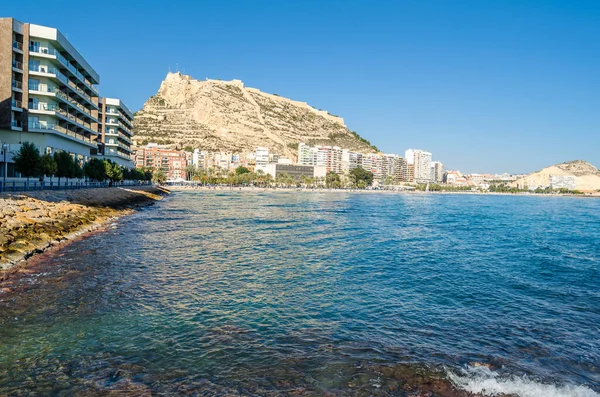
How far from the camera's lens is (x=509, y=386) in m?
8.52

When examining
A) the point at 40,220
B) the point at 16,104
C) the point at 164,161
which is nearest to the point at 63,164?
the point at 16,104

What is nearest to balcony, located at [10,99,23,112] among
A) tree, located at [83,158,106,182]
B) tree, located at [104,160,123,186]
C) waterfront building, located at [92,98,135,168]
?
tree, located at [83,158,106,182]

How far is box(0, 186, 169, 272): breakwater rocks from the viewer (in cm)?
1936

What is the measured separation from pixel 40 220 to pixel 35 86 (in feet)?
108

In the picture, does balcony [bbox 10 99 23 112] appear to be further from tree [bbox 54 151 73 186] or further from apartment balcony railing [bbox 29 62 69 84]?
tree [bbox 54 151 73 186]

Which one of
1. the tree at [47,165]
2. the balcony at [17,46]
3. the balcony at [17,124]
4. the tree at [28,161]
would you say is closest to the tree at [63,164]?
the tree at [47,165]

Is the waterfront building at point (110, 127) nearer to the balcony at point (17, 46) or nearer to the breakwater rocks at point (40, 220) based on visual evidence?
the balcony at point (17, 46)

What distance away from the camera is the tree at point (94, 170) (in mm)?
60650

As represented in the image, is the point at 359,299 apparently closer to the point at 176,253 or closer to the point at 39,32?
the point at 176,253

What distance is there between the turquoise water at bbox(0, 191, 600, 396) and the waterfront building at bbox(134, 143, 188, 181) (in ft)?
568

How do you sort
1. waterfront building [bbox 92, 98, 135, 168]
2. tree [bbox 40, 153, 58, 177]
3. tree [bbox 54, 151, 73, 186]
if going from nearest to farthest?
1. tree [bbox 40, 153, 58, 177]
2. tree [bbox 54, 151, 73, 186]
3. waterfront building [bbox 92, 98, 135, 168]

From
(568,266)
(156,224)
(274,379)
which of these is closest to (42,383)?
(274,379)

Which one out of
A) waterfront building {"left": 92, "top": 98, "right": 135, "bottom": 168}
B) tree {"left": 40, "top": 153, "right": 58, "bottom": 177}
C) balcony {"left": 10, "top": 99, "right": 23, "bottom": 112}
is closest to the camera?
tree {"left": 40, "top": 153, "right": 58, "bottom": 177}

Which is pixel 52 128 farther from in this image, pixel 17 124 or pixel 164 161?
pixel 164 161
